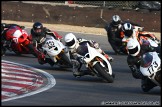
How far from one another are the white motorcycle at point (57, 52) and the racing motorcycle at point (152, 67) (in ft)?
16.1

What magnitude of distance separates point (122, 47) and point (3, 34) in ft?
13.1

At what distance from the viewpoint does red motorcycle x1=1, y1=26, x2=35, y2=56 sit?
73.7ft

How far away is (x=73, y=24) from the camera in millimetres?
33250

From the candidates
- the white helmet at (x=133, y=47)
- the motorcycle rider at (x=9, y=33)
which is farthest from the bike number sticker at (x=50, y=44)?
the white helmet at (x=133, y=47)

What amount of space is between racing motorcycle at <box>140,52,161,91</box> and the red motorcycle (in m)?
8.52

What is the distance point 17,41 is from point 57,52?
3.56m

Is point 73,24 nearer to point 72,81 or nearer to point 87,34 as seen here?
point 87,34

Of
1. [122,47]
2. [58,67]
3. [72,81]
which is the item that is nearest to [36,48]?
[58,67]

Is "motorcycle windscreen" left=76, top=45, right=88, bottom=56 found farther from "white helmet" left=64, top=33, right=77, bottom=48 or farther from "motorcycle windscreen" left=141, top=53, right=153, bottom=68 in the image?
"motorcycle windscreen" left=141, top=53, right=153, bottom=68

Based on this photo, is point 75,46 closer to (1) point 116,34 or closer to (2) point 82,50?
(2) point 82,50

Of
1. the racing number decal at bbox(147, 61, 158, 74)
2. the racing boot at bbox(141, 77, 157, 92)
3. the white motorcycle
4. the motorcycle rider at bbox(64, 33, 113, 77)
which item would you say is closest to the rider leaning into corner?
the white motorcycle

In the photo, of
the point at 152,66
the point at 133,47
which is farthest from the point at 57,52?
the point at 152,66

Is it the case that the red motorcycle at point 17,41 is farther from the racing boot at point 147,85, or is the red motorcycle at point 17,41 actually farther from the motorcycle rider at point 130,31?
the racing boot at point 147,85

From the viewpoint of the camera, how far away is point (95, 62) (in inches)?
661
